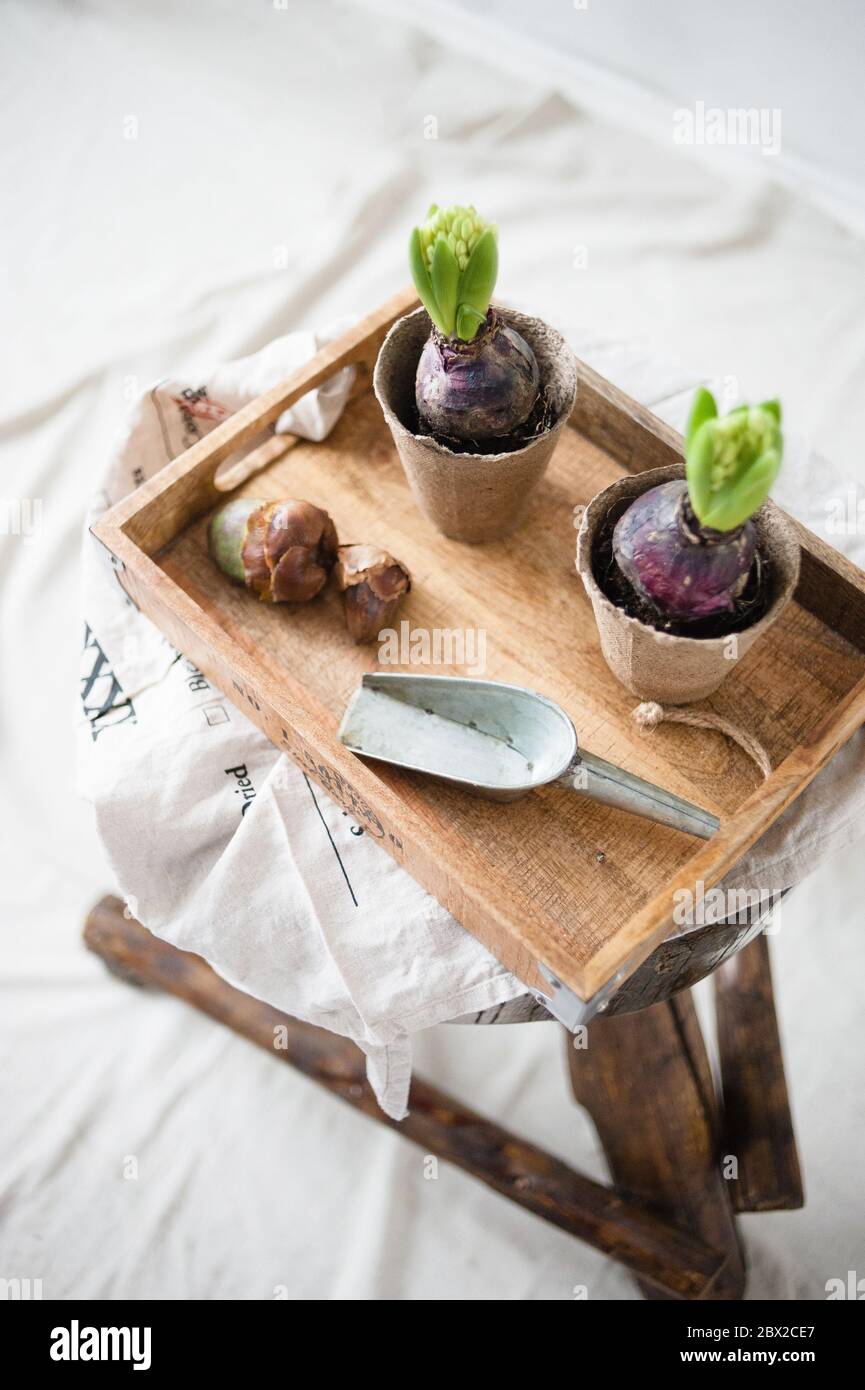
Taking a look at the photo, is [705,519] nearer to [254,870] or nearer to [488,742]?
[488,742]

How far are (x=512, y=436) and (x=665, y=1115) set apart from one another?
2.35 feet

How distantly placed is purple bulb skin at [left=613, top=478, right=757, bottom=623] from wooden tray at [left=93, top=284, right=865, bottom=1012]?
0.14 metres

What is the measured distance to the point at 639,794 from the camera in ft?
2.75

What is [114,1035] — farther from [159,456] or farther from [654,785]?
[654,785]

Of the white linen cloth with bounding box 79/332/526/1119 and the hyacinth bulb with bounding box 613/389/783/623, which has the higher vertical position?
the hyacinth bulb with bounding box 613/389/783/623

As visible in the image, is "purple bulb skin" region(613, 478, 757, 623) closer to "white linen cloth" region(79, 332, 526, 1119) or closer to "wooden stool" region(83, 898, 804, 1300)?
"white linen cloth" region(79, 332, 526, 1119)

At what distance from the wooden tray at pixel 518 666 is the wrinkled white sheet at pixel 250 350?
20 cm

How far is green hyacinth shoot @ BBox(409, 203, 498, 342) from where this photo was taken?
2.57ft
